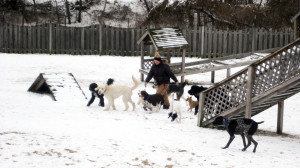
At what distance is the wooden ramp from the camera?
1396cm

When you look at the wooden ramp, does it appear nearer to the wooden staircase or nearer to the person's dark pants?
the person's dark pants

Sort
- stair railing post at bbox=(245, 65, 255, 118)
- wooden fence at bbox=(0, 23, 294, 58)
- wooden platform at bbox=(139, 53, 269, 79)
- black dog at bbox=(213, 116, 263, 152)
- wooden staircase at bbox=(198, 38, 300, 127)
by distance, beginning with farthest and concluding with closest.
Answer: wooden fence at bbox=(0, 23, 294, 58), wooden platform at bbox=(139, 53, 269, 79), stair railing post at bbox=(245, 65, 255, 118), wooden staircase at bbox=(198, 38, 300, 127), black dog at bbox=(213, 116, 263, 152)

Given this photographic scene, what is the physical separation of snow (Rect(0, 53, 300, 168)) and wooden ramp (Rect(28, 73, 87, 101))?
1.08 feet

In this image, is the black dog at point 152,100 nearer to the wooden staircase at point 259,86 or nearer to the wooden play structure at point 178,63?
the wooden staircase at point 259,86

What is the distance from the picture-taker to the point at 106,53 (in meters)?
28.1

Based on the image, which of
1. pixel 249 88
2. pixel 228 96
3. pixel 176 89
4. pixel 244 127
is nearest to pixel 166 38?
pixel 176 89

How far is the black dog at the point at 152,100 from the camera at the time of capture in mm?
12483

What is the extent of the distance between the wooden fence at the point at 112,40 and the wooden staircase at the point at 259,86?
16.4 meters

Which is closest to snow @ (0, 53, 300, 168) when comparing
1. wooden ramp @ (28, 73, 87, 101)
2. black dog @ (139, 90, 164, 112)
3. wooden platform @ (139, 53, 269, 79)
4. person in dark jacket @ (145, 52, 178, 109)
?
black dog @ (139, 90, 164, 112)

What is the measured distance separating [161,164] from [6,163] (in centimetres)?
252

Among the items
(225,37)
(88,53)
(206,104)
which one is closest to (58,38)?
(88,53)

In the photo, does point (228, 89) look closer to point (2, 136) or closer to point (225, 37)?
point (2, 136)

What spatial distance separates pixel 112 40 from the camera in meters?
27.9

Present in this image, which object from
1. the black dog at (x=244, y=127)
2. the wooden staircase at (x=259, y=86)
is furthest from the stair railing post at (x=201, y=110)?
the black dog at (x=244, y=127)
